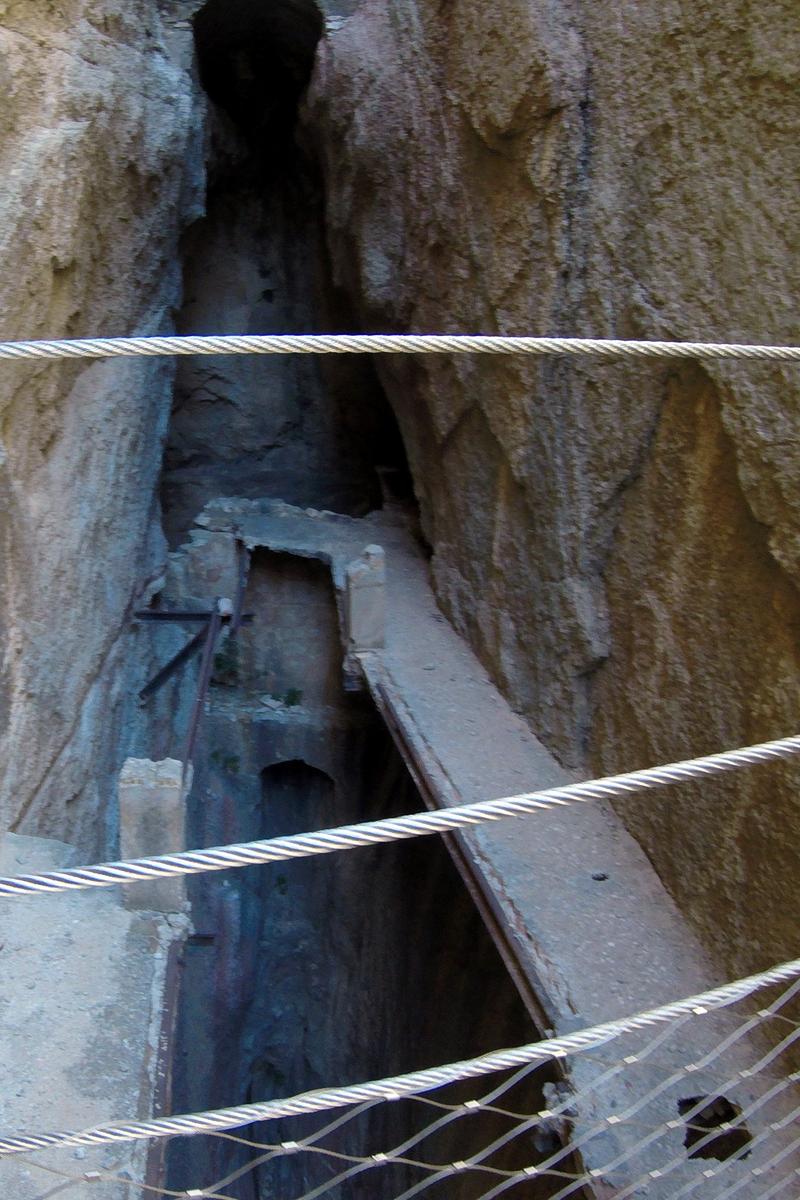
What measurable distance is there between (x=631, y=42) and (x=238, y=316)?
6.57m

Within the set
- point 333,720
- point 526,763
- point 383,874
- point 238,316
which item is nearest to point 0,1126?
point 526,763

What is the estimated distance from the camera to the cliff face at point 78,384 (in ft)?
13.8

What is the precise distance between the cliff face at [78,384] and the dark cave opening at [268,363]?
8.39 ft

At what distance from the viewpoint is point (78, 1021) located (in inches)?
132

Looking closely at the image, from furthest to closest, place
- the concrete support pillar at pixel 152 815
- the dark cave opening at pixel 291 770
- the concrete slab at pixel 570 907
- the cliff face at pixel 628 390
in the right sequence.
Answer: the dark cave opening at pixel 291 770 → the concrete support pillar at pixel 152 815 → the cliff face at pixel 628 390 → the concrete slab at pixel 570 907

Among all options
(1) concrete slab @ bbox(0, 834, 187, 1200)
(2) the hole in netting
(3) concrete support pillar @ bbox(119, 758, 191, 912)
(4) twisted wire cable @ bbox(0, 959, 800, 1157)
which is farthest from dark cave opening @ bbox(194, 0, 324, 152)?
(4) twisted wire cable @ bbox(0, 959, 800, 1157)

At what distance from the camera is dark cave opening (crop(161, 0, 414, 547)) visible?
9.91 meters

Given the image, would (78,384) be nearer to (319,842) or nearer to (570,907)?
(570,907)

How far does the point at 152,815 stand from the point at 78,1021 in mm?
875

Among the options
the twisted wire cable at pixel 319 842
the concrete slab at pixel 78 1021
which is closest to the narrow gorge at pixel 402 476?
the concrete slab at pixel 78 1021

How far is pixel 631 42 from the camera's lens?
426 cm

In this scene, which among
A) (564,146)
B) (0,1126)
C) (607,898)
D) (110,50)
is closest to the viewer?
(0,1126)

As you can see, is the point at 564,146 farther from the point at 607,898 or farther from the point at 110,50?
the point at 607,898

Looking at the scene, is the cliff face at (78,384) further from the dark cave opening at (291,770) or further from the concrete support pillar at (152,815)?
the dark cave opening at (291,770)
